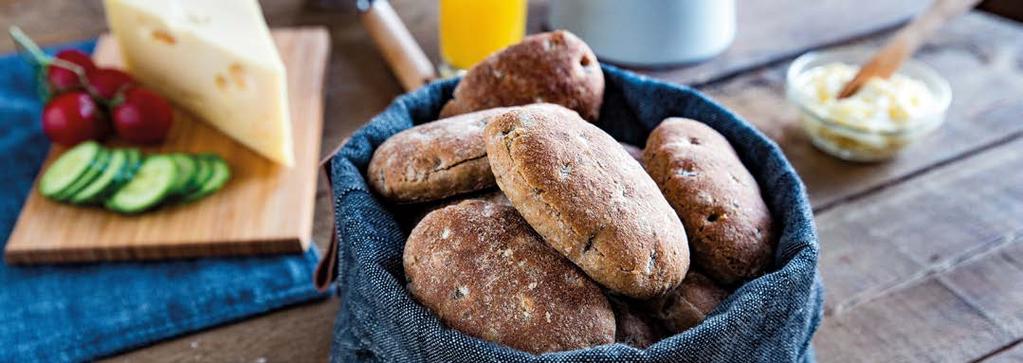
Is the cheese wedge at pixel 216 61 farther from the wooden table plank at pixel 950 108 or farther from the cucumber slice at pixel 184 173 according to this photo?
the wooden table plank at pixel 950 108

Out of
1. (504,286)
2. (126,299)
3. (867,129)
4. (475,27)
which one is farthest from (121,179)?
(867,129)

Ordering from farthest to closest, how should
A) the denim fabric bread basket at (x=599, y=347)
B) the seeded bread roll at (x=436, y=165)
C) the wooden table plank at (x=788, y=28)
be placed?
the wooden table plank at (x=788, y=28), the seeded bread roll at (x=436, y=165), the denim fabric bread basket at (x=599, y=347)

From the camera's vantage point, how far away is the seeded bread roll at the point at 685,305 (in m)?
0.74

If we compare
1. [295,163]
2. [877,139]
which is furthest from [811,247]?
[295,163]

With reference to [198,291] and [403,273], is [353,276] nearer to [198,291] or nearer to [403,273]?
[403,273]

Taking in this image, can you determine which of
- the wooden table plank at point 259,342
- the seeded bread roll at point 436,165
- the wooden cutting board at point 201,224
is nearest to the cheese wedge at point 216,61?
the wooden cutting board at point 201,224

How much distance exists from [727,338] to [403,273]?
11.2 inches

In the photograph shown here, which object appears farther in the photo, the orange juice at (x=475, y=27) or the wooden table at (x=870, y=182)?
the orange juice at (x=475, y=27)

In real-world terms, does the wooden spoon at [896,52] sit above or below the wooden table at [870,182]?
above

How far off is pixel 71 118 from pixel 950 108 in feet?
4.80

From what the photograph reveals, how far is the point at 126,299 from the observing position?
3.60 ft

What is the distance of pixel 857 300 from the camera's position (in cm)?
107

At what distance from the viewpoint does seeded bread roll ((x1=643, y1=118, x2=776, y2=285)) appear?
77cm

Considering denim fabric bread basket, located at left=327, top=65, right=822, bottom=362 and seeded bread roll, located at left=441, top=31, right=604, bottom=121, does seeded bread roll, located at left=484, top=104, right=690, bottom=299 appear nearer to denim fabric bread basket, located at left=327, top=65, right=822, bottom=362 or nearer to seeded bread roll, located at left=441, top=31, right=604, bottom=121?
denim fabric bread basket, located at left=327, top=65, right=822, bottom=362
